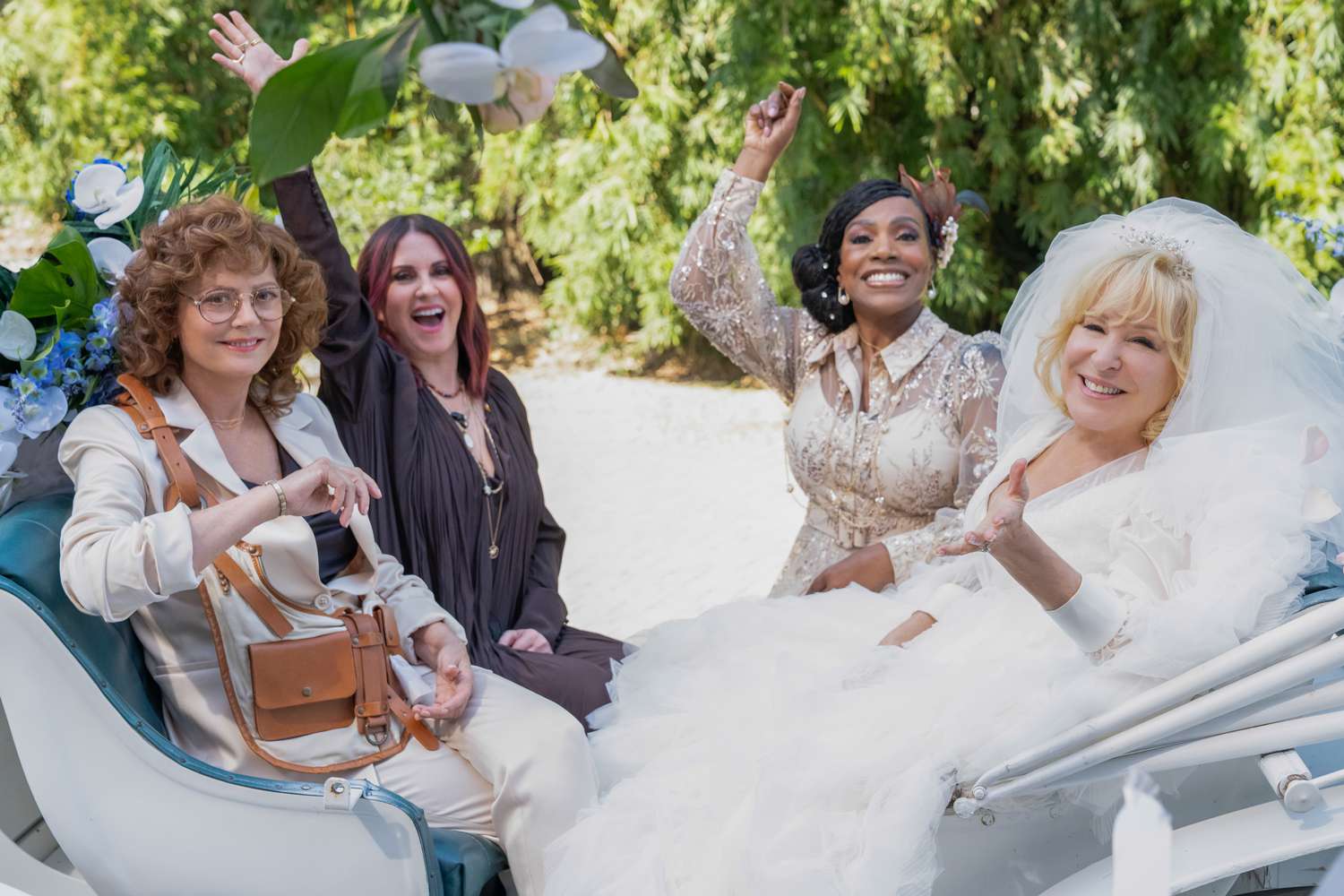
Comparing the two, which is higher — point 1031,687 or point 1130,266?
point 1130,266

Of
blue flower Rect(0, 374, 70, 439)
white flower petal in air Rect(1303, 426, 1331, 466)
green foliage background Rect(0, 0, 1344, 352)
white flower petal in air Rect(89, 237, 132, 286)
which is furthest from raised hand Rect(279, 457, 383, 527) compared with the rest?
green foliage background Rect(0, 0, 1344, 352)

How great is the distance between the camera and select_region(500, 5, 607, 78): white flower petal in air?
993 mm

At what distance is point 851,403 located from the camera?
3.13m

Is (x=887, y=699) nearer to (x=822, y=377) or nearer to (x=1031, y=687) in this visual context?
(x=1031, y=687)

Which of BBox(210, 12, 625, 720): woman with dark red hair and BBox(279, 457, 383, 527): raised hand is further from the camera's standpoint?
BBox(210, 12, 625, 720): woman with dark red hair

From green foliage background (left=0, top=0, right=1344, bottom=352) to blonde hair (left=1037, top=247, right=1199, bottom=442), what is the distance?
4587 mm

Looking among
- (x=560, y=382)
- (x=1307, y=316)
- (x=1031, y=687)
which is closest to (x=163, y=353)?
(x=1031, y=687)

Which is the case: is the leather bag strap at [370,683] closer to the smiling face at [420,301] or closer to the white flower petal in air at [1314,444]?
the smiling face at [420,301]

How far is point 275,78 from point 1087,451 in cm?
175

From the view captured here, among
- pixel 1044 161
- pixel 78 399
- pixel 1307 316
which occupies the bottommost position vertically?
pixel 78 399

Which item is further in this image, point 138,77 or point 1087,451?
point 138,77

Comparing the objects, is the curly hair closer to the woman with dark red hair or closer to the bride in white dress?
the woman with dark red hair

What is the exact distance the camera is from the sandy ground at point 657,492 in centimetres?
619

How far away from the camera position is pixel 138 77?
10094mm
